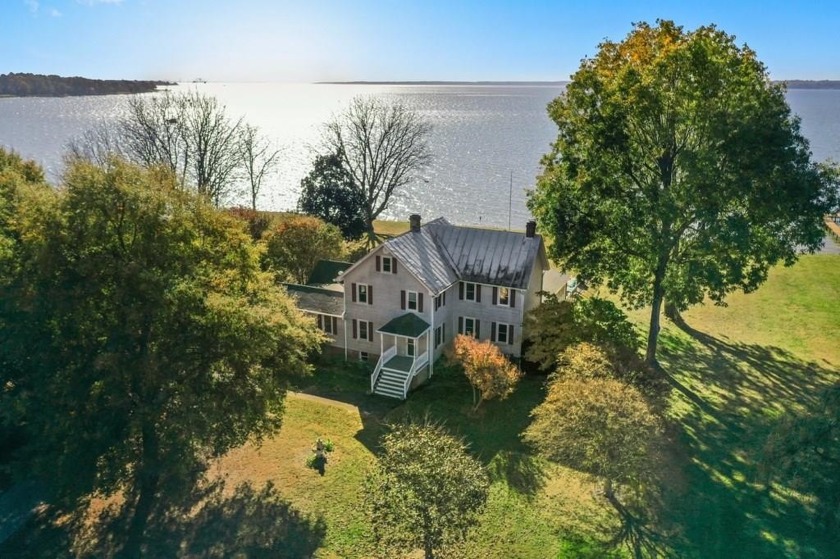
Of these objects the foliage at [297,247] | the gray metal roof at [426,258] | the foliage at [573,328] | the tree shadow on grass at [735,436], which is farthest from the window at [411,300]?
the tree shadow on grass at [735,436]

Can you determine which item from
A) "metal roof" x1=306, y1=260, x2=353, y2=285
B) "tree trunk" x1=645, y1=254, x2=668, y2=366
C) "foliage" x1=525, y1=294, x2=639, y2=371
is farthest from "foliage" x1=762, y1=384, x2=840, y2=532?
"metal roof" x1=306, y1=260, x2=353, y2=285

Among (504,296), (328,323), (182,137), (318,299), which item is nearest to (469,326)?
(504,296)

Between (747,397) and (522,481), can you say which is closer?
(522,481)

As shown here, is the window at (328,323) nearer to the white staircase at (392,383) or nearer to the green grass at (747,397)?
the white staircase at (392,383)

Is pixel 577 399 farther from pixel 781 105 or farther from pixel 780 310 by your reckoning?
pixel 780 310

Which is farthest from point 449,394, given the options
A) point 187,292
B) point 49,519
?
point 49,519

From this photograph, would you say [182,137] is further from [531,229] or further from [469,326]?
[531,229]

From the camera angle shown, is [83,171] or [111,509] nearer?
[83,171]
